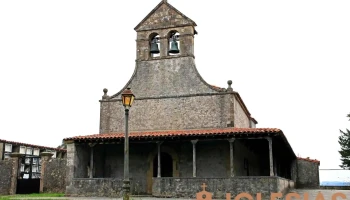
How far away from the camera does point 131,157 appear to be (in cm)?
2016

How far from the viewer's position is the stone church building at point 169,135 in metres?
17.4

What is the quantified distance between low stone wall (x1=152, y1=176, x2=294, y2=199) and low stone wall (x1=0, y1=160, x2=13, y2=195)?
917cm

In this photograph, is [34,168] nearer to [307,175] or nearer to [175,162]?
[175,162]

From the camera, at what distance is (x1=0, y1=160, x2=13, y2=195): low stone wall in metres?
21.6

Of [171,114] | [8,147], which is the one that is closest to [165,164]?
[171,114]

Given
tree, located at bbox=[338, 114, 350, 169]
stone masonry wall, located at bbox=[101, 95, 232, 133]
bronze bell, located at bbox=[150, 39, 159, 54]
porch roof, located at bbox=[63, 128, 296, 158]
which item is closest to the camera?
porch roof, located at bbox=[63, 128, 296, 158]

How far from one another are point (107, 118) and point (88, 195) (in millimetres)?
4905

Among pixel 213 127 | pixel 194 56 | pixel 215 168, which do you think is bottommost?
pixel 215 168

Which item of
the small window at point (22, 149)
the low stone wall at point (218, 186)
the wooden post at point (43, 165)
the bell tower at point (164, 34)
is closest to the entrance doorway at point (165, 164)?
the low stone wall at point (218, 186)

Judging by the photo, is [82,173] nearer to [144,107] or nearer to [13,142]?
[144,107]

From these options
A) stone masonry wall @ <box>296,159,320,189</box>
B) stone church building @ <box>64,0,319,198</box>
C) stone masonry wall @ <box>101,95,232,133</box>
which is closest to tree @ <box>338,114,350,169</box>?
stone masonry wall @ <box>296,159,320,189</box>

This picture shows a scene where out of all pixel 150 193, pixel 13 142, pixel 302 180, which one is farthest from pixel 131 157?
pixel 302 180

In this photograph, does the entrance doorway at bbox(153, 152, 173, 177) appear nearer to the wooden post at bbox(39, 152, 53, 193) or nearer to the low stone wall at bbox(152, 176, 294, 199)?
the low stone wall at bbox(152, 176, 294, 199)

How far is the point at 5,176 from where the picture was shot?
2181 cm
